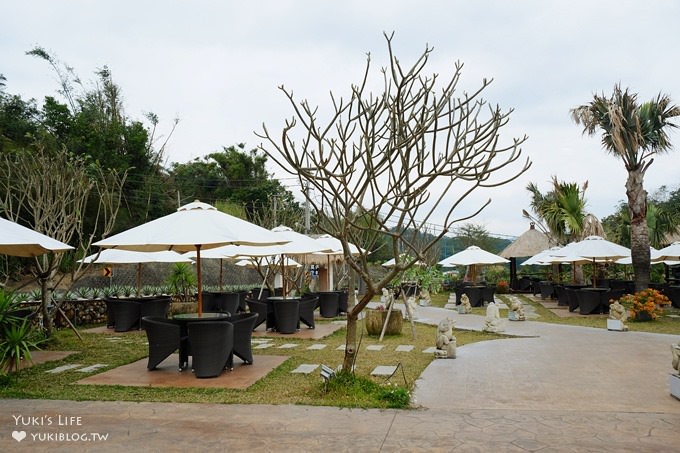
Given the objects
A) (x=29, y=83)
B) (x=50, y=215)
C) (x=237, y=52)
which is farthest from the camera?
(x=29, y=83)

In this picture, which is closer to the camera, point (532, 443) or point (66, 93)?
point (532, 443)

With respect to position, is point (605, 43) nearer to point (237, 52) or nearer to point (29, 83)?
point (237, 52)

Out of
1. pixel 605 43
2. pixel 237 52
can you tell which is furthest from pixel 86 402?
pixel 605 43

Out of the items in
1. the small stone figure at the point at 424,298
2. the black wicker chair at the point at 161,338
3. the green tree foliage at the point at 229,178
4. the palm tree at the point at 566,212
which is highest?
the green tree foliage at the point at 229,178

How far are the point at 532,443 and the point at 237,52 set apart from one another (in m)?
6.78

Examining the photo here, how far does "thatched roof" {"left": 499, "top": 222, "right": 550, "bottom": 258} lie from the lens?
2470 cm

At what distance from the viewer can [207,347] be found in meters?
6.37

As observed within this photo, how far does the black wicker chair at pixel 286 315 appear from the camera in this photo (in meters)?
10.6

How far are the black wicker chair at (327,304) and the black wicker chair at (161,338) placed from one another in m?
7.20

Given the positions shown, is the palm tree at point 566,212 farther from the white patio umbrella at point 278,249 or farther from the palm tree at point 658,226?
the white patio umbrella at point 278,249

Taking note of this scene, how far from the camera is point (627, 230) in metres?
23.5

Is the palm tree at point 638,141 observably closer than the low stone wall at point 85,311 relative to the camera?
No

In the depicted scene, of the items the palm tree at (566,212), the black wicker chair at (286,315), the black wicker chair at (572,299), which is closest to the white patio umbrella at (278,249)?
the black wicker chair at (286,315)

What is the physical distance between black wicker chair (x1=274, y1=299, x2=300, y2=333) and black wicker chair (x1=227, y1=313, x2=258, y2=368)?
3393mm
